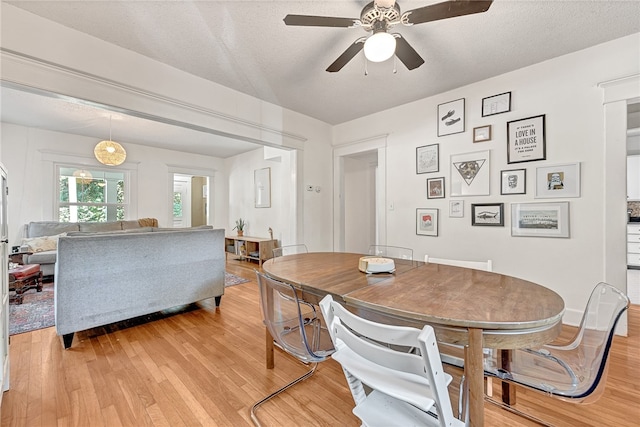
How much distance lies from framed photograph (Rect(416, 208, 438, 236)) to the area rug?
13.9ft

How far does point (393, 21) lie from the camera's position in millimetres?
1760

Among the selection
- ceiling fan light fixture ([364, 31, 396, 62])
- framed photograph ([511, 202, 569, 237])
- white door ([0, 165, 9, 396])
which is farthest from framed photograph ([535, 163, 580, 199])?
white door ([0, 165, 9, 396])

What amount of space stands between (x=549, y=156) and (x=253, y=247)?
5.06 metres

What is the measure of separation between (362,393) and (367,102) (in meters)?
3.46

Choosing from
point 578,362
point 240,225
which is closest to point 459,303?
point 578,362

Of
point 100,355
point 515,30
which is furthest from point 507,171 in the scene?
point 100,355

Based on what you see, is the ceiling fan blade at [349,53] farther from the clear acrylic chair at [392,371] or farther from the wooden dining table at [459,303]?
the clear acrylic chair at [392,371]

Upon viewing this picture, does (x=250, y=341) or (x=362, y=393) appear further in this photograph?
(x=250, y=341)

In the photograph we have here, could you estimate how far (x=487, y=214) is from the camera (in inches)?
116

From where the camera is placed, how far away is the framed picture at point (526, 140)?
104 inches

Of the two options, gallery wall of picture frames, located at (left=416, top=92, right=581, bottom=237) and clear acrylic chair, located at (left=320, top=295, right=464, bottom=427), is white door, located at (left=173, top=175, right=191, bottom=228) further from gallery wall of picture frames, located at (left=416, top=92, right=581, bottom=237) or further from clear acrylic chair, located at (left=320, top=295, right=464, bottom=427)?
clear acrylic chair, located at (left=320, top=295, right=464, bottom=427)

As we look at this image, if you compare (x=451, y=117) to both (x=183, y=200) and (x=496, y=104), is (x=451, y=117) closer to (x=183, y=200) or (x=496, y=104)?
(x=496, y=104)

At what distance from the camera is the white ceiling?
6.32ft

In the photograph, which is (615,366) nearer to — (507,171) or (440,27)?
(507,171)
